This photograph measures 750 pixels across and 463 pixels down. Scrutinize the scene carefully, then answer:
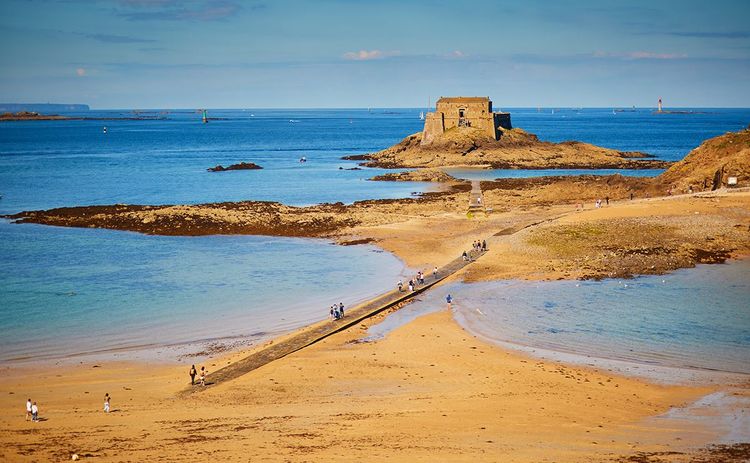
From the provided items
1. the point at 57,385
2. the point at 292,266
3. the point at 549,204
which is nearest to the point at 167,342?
the point at 57,385

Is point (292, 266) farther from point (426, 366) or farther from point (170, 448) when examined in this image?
point (170, 448)

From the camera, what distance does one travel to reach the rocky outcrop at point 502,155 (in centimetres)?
9275

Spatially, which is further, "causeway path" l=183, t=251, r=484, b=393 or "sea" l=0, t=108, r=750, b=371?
"sea" l=0, t=108, r=750, b=371

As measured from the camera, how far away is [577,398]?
21969 mm

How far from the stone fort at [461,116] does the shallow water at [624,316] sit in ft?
214

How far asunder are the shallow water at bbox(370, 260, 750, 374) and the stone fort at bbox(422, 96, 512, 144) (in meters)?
65.3

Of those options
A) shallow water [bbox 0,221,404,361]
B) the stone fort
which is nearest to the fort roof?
the stone fort

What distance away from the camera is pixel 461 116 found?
102375 millimetres

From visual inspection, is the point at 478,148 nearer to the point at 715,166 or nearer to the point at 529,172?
the point at 529,172

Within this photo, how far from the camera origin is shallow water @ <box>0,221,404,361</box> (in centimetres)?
2919

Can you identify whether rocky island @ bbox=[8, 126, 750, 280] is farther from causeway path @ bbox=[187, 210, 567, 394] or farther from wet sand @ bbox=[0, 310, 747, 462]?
wet sand @ bbox=[0, 310, 747, 462]

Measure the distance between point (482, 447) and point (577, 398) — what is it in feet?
16.3

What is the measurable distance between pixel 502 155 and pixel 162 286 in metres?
67.2

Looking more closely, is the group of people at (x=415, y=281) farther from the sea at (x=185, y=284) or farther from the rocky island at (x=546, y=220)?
the rocky island at (x=546, y=220)
